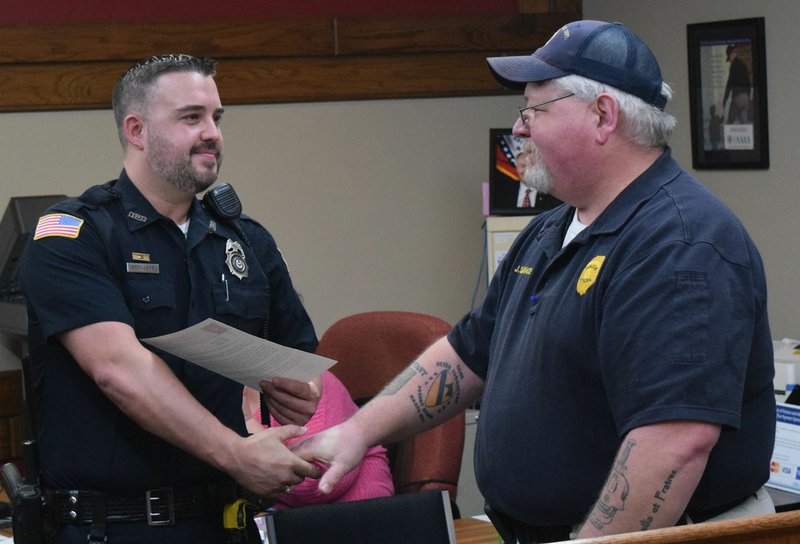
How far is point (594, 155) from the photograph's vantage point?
1.86 m

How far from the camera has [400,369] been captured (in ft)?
11.1

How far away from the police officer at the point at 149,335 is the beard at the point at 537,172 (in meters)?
0.65

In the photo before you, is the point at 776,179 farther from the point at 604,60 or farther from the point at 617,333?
the point at 617,333

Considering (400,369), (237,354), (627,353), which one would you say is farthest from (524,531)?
(400,369)

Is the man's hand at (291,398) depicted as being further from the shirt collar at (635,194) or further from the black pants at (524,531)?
the shirt collar at (635,194)

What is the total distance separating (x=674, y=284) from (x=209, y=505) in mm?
1033

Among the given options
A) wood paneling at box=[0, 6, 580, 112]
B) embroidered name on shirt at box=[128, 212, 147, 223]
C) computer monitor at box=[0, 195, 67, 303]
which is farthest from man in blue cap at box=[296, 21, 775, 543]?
wood paneling at box=[0, 6, 580, 112]

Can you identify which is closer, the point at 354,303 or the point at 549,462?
the point at 549,462

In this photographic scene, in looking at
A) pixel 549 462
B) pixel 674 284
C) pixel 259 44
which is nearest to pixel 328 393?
pixel 549 462

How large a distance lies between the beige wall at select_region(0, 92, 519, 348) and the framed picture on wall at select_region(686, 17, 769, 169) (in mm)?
854

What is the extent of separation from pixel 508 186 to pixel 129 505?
8.93 feet

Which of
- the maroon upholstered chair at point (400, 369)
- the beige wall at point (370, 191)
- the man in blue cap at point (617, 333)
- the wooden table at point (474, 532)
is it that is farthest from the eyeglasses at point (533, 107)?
the beige wall at point (370, 191)

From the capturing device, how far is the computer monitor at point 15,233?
375 centimetres

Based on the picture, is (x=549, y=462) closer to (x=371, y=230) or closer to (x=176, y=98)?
(x=176, y=98)
